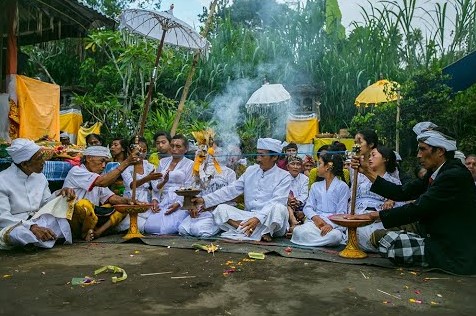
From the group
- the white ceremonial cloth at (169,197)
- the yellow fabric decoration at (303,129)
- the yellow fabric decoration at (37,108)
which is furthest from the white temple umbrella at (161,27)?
the yellow fabric decoration at (303,129)

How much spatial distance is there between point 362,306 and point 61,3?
6677 millimetres

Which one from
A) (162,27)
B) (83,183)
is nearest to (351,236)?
(83,183)

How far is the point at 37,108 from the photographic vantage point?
898cm

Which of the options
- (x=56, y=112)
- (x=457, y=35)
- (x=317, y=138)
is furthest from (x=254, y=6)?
(x=56, y=112)

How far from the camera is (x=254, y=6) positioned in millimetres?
25734

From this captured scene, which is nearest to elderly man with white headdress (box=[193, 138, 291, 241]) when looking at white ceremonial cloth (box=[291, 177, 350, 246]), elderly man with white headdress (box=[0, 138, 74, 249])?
white ceremonial cloth (box=[291, 177, 350, 246])

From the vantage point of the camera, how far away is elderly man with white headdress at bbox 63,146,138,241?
18.6 ft

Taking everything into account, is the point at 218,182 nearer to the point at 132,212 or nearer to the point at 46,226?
the point at 132,212

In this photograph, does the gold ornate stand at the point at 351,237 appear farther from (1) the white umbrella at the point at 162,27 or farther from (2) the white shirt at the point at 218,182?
(1) the white umbrella at the point at 162,27

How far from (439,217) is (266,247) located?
1.89 meters

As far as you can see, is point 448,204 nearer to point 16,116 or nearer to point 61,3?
point 61,3

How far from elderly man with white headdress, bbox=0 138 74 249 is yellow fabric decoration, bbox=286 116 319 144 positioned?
10.3 metres

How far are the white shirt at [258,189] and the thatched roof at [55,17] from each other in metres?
3.95

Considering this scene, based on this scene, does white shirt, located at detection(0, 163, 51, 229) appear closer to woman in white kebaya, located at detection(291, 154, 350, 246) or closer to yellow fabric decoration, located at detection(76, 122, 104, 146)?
woman in white kebaya, located at detection(291, 154, 350, 246)
